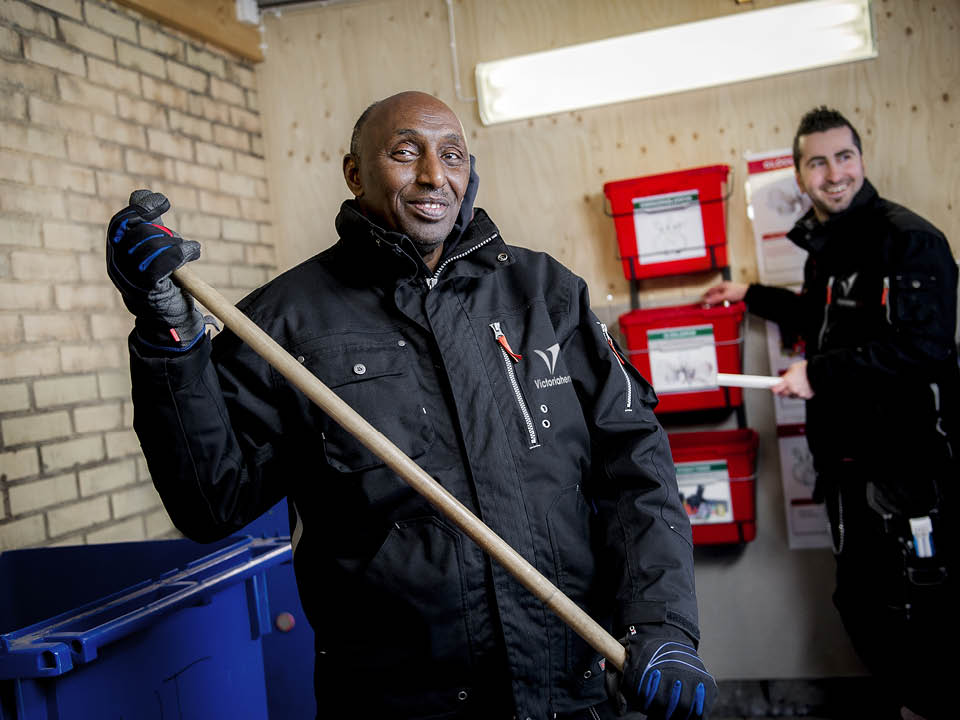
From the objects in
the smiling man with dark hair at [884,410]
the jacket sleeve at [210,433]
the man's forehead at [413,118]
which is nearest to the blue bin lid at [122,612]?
the jacket sleeve at [210,433]

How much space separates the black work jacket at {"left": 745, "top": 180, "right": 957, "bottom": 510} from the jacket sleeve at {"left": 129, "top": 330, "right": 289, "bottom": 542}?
198 cm

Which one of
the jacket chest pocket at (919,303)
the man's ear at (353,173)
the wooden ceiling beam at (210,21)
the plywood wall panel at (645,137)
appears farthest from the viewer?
the plywood wall panel at (645,137)

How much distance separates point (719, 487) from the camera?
3.35m

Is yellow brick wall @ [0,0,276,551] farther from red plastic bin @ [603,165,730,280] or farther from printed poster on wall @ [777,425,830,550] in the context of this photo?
printed poster on wall @ [777,425,830,550]

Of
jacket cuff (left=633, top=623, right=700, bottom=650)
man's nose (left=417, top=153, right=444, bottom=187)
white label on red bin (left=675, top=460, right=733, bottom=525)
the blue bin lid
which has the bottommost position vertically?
white label on red bin (left=675, top=460, right=733, bottom=525)

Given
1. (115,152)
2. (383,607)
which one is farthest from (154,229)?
(115,152)

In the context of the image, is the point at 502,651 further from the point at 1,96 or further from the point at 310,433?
the point at 1,96

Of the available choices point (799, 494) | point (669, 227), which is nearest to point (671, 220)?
point (669, 227)

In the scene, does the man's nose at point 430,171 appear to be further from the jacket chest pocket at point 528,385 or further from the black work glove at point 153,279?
the black work glove at point 153,279

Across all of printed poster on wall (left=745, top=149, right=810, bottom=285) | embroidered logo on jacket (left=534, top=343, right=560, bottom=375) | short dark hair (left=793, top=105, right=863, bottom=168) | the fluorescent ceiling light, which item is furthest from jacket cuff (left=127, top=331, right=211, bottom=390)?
printed poster on wall (left=745, top=149, right=810, bottom=285)

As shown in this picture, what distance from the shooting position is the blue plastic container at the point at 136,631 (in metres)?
1.55

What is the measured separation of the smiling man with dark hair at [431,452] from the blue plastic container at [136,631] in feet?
1.19

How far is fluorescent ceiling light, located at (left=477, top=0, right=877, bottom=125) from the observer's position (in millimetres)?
3270

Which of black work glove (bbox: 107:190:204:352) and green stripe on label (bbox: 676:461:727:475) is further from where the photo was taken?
green stripe on label (bbox: 676:461:727:475)
